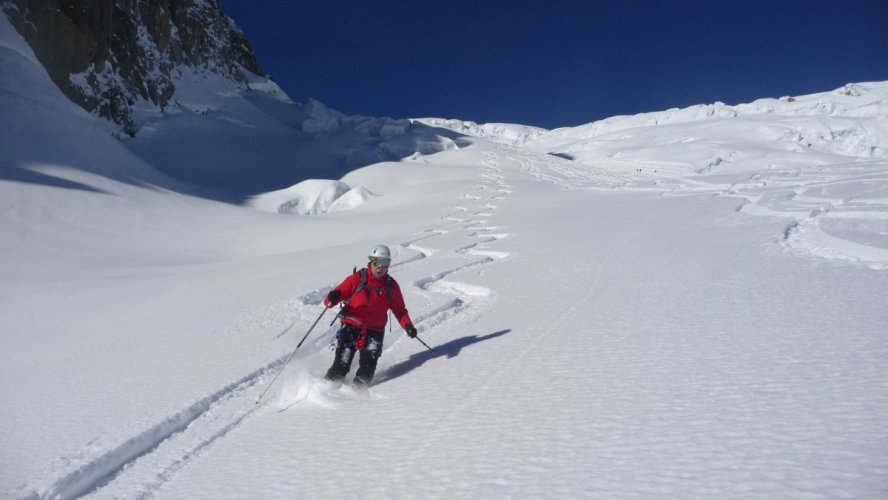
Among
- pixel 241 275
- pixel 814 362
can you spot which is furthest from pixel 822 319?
pixel 241 275

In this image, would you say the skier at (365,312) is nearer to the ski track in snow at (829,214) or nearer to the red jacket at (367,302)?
the red jacket at (367,302)

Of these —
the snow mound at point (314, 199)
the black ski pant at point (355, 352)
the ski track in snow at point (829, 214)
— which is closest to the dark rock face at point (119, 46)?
the snow mound at point (314, 199)

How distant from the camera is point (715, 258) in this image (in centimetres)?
723

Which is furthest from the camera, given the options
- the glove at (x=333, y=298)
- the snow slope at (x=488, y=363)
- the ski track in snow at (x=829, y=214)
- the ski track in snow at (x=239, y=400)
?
the ski track in snow at (x=829, y=214)

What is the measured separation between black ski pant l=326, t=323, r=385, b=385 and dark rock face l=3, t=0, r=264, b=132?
1335 inches

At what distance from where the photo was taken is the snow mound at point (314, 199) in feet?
80.4

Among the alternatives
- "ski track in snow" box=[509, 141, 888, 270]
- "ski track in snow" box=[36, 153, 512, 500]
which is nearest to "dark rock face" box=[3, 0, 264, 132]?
"ski track in snow" box=[36, 153, 512, 500]

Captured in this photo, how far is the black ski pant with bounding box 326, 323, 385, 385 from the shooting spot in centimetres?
477

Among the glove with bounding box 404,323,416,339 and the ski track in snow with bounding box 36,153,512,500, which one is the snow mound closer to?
the ski track in snow with bounding box 36,153,512,500

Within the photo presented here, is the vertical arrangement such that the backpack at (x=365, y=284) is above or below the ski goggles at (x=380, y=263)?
below

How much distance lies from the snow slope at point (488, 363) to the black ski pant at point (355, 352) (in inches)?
10.5

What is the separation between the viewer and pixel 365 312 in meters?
4.99

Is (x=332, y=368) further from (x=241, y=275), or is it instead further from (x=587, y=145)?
(x=587, y=145)

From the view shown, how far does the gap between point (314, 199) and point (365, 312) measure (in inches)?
811
